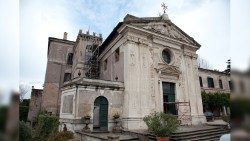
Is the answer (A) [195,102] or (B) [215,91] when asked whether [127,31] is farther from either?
(B) [215,91]

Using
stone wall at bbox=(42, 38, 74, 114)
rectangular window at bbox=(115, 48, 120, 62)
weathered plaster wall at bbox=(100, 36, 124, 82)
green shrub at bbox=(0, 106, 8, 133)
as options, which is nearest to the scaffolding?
weathered plaster wall at bbox=(100, 36, 124, 82)

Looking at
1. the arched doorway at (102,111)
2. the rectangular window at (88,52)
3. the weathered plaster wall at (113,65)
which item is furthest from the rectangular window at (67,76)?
the arched doorway at (102,111)

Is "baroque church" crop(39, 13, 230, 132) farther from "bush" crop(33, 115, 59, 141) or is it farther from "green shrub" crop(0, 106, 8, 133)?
"green shrub" crop(0, 106, 8, 133)

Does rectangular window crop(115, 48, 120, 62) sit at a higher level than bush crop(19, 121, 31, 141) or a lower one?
higher

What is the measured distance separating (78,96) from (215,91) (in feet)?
69.8

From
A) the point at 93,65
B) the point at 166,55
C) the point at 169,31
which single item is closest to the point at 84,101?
the point at 166,55

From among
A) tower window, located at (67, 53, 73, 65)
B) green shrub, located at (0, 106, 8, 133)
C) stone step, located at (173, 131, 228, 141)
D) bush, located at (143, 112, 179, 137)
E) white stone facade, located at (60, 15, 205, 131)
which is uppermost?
tower window, located at (67, 53, 73, 65)

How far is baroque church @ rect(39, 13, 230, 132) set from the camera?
42.3 ft

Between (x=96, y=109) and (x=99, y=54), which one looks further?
(x=99, y=54)

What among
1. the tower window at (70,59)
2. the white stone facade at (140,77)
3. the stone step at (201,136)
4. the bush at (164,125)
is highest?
the tower window at (70,59)

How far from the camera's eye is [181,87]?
16656mm

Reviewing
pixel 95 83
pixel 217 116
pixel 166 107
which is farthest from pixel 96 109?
pixel 217 116

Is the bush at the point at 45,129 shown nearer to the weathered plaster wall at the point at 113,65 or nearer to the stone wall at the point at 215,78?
the weathered plaster wall at the point at 113,65

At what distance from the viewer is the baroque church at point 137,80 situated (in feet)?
42.3
